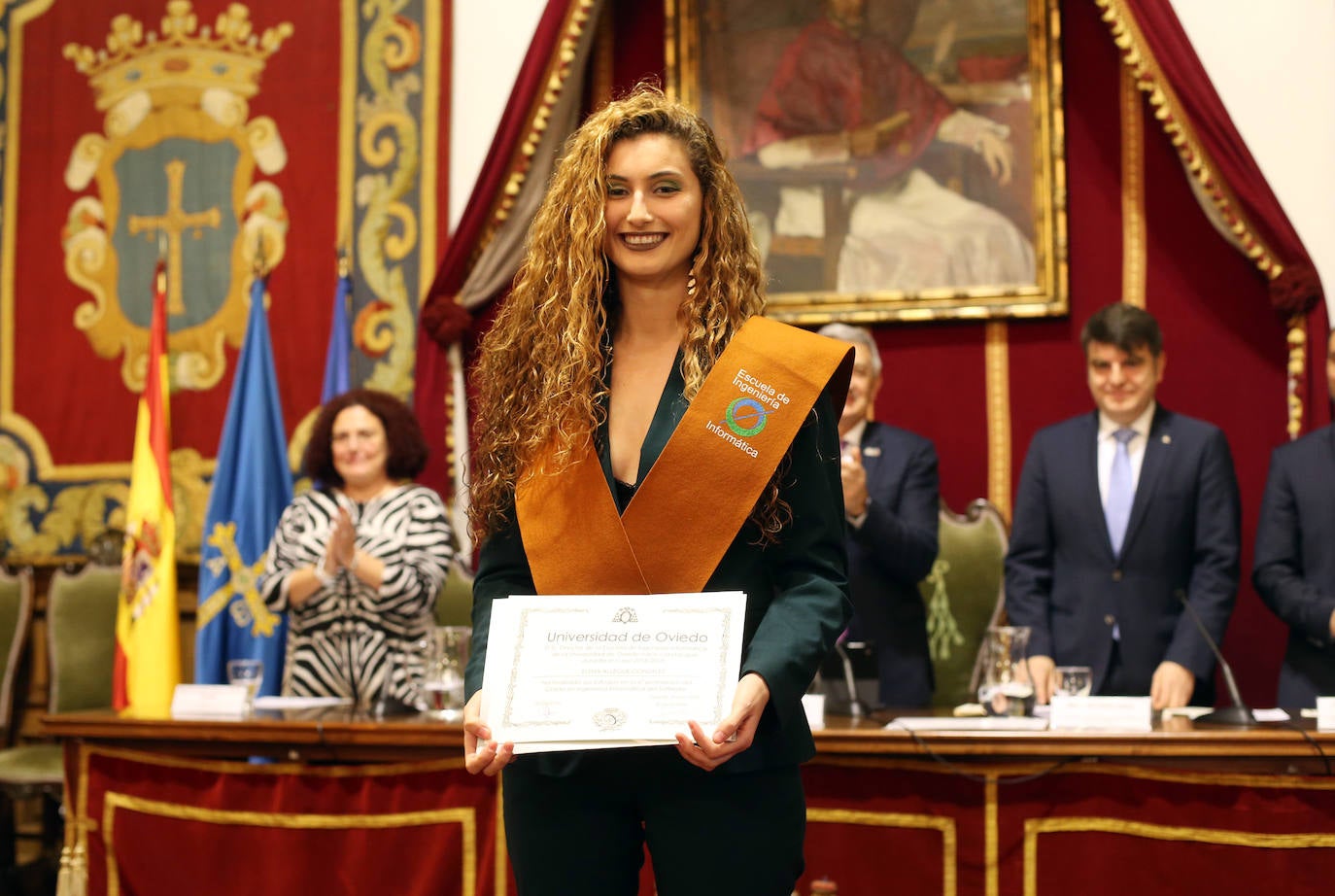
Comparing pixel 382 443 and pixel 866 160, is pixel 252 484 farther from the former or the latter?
pixel 866 160

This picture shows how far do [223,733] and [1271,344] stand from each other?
3260mm

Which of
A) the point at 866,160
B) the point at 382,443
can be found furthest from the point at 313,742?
the point at 866,160

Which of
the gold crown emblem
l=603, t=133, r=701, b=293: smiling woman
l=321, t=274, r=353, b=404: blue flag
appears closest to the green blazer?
l=603, t=133, r=701, b=293: smiling woman

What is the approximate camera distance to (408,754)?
2.97m

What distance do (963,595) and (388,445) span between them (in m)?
1.73

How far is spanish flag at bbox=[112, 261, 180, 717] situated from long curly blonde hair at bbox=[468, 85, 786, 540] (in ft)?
10.9

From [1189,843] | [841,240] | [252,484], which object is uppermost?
[841,240]

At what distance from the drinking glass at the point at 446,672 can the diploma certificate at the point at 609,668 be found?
5.24 ft

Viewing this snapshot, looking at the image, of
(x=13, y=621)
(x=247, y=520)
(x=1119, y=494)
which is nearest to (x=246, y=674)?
(x=247, y=520)

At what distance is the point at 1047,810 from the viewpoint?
2.60 m

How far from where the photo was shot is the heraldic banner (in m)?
5.32

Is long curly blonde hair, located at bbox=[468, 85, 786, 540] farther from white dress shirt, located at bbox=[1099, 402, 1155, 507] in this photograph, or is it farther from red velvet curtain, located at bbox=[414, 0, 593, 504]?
red velvet curtain, located at bbox=[414, 0, 593, 504]

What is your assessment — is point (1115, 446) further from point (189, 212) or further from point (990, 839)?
point (189, 212)

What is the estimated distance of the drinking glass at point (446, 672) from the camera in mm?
3051
